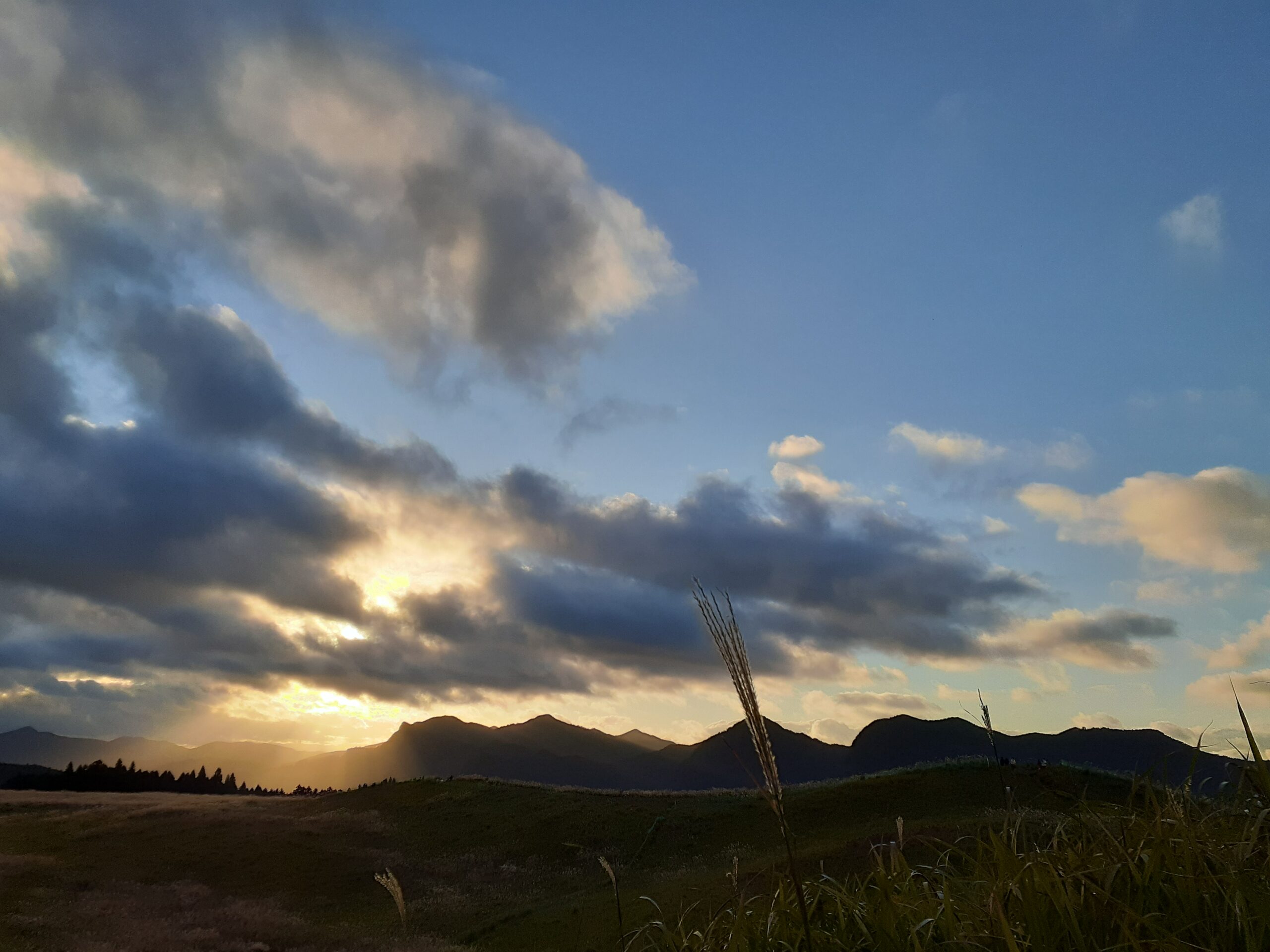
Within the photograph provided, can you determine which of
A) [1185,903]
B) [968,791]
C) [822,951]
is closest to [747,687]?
[822,951]

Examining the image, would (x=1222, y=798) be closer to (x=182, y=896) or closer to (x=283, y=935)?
(x=283, y=935)

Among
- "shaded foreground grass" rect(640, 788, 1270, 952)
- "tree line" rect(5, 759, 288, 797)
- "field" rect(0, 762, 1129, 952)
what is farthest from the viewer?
"tree line" rect(5, 759, 288, 797)

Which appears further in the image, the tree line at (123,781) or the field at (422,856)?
the tree line at (123,781)

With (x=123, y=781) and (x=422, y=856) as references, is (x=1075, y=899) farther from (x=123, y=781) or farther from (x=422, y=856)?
(x=123, y=781)

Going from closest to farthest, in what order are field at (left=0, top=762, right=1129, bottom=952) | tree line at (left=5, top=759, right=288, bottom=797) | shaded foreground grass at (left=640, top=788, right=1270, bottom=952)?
shaded foreground grass at (left=640, top=788, right=1270, bottom=952)
field at (left=0, top=762, right=1129, bottom=952)
tree line at (left=5, top=759, right=288, bottom=797)

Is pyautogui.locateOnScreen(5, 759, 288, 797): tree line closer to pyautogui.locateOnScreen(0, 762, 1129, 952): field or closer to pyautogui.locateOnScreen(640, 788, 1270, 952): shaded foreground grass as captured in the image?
pyautogui.locateOnScreen(0, 762, 1129, 952): field

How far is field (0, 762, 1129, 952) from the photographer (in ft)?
78.9

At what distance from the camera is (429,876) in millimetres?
37375

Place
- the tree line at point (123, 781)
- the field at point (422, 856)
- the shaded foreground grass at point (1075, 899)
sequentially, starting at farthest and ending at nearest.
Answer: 1. the tree line at point (123, 781)
2. the field at point (422, 856)
3. the shaded foreground grass at point (1075, 899)

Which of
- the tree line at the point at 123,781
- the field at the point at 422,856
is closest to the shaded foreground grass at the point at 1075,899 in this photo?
the field at the point at 422,856

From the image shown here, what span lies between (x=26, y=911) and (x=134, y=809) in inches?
993

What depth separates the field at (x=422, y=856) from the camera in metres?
24.1

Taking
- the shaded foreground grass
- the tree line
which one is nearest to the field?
the shaded foreground grass

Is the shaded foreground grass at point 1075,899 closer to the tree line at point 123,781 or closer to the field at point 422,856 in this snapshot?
the field at point 422,856
